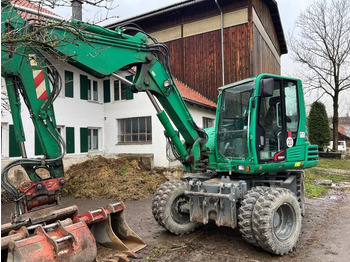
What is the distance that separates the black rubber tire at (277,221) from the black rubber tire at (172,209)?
1.53 m

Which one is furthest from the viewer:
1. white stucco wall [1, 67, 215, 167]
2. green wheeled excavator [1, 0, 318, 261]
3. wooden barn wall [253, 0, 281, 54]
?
wooden barn wall [253, 0, 281, 54]

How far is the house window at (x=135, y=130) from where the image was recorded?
1325 cm

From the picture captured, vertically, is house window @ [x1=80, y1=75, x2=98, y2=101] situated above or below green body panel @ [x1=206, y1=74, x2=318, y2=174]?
above

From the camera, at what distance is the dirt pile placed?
9852 millimetres

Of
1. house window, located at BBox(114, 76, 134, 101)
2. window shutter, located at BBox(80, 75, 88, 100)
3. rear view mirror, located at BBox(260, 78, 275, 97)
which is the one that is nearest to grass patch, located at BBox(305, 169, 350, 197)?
rear view mirror, located at BBox(260, 78, 275, 97)

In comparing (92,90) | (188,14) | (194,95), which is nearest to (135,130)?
(92,90)

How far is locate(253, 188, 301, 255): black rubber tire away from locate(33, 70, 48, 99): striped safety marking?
3322 mm

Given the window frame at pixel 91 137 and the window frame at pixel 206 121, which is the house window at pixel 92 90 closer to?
the window frame at pixel 91 137

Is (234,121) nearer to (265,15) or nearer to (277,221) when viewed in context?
(277,221)

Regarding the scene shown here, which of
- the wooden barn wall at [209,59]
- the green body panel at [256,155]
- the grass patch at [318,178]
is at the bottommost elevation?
the grass patch at [318,178]

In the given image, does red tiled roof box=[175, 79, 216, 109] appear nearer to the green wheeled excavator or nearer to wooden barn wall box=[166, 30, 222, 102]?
wooden barn wall box=[166, 30, 222, 102]

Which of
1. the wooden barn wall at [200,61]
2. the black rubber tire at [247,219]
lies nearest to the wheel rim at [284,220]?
the black rubber tire at [247,219]

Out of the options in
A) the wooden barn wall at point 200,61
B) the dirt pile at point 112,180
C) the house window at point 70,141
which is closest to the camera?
the dirt pile at point 112,180

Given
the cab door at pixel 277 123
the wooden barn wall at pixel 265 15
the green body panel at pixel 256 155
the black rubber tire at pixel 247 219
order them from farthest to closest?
the wooden barn wall at pixel 265 15, the cab door at pixel 277 123, the green body panel at pixel 256 155, the black rubber tire at pixel 247 219
